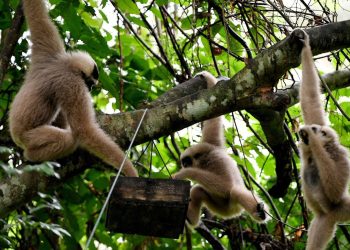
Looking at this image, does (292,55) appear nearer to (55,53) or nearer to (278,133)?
(278,133)

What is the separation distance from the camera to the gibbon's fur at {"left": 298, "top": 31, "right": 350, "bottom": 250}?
227 inches

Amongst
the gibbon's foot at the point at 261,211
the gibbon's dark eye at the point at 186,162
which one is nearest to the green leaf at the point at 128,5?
the gibbon's dark eye at the point at 186,162

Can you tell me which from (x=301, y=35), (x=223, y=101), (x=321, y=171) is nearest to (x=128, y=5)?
(x=223, y=101)

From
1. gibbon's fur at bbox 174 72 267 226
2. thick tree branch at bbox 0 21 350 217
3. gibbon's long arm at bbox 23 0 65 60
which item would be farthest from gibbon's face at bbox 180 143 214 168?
gibbon's long arm at bbox 23 0 65 60

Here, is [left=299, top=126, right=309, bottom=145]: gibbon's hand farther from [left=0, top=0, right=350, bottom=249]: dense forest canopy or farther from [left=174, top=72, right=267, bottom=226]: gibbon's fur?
[left=174, top=72, right=267, bottom=226]: gibbon's fur

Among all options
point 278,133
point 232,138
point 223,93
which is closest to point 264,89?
point 223,93

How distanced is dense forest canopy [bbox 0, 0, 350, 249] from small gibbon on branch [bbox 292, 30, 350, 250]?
19cm

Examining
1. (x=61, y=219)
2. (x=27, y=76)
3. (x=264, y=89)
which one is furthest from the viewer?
(x=61, y=219)

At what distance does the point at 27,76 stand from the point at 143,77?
80.6 inches

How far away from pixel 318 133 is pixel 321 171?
1.27ft

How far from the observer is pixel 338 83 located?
6.09 m

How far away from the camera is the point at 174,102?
4824 millimetres

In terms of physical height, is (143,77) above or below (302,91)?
above

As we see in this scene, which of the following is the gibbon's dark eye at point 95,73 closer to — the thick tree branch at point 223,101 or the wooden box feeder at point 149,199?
the thick tree branch at point 223,101
